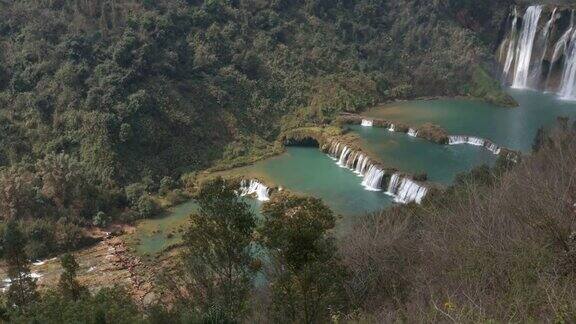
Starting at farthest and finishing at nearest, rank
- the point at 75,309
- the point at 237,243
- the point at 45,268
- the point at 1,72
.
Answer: the point at 1,72 → the point at 45,268 → the point at 75,309 → the point at 237,243

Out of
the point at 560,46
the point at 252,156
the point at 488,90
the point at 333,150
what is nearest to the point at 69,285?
the point at 252,156

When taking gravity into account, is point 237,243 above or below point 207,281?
above

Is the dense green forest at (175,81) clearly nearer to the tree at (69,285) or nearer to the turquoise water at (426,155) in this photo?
the turquoise water at (426,155)

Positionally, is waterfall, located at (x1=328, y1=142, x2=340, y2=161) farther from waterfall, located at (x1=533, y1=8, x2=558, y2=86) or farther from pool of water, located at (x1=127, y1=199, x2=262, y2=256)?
waterfall, located at (x1=533, y1=8, x2=558, y2=86)

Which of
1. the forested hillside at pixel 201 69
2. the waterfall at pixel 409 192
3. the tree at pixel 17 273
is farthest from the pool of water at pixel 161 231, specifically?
the waterfall at pixel 409 192

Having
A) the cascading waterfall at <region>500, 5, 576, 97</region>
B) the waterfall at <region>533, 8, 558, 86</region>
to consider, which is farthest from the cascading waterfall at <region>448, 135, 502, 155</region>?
the waterfall at <region>533, 8, 558, 86</region>

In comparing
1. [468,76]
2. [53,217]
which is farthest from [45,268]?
[468,76]

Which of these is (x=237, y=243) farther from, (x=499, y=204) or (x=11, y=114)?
(x=11, y=114)
